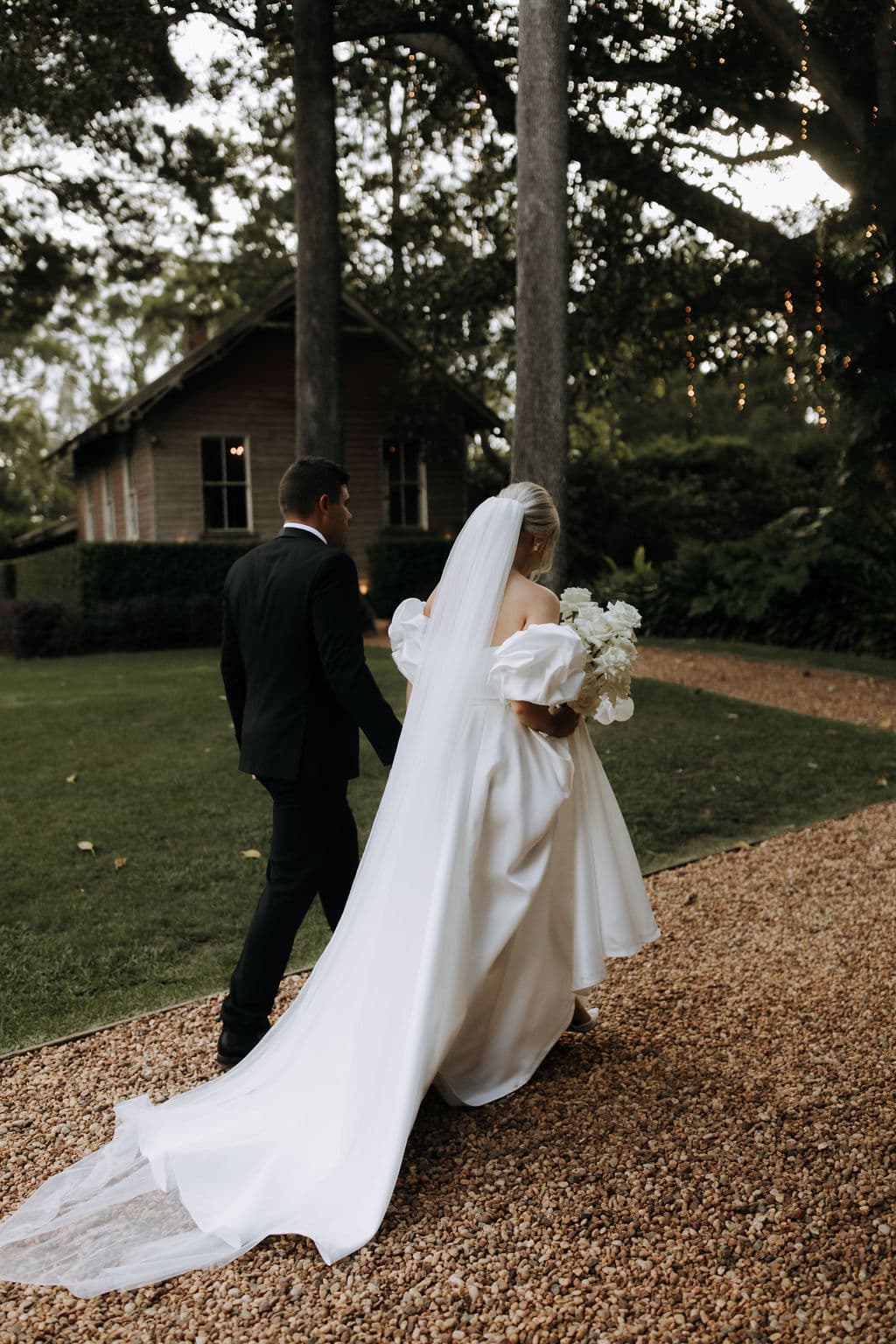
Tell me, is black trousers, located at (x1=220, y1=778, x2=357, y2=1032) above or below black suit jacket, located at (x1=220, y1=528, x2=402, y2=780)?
below

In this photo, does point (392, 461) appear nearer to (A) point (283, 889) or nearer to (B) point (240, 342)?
Result: (B) point (240, 342)

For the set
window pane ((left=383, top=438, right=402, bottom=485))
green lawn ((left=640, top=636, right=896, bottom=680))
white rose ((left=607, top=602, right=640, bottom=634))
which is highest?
window pane ((left=383, top=438, right=402, bottom=485))

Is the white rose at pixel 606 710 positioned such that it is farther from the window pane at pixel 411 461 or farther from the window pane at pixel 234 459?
the window pane at pixel 411 461

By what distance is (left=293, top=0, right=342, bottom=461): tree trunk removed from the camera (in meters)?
11.1

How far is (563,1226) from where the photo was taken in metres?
2.67

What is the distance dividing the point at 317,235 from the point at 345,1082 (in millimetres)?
10503

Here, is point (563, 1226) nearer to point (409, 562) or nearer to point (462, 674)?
point (462, 674)

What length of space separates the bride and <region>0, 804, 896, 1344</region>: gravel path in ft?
0.37

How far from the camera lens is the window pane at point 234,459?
1962 cm

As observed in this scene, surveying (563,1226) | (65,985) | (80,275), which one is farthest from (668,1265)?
(80,275)

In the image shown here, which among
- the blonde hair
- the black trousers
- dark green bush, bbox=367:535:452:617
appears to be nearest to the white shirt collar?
the blonde hair

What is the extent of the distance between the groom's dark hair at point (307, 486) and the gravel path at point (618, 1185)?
66.4 inches

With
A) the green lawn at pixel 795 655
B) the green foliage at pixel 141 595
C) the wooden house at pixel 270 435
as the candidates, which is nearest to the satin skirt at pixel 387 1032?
the green lawn at pixel 795 655

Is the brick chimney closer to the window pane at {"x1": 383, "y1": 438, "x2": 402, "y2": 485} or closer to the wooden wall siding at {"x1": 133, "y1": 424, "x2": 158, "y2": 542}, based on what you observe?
the wooden wall siding at {"x1": 133, "y1": 424, "x2": 158, "y2": 542}
